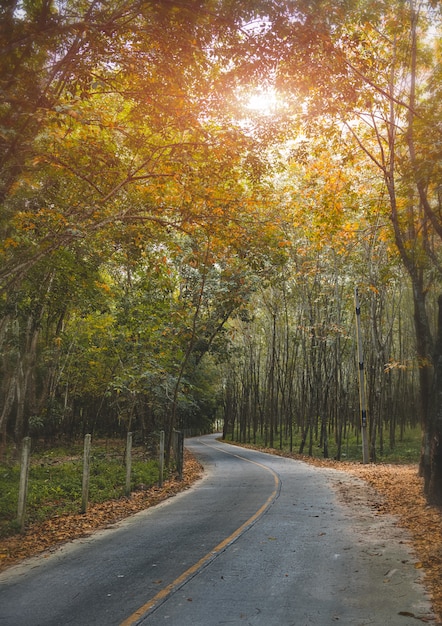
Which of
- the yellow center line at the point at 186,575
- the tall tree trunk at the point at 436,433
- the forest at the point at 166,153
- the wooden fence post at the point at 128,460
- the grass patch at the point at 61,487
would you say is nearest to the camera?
the yellow center line at the point at 186,575

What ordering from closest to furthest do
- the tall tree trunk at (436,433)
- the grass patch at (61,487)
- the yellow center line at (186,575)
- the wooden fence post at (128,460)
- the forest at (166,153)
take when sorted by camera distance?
the yellow center line at (186,575) < the forest at (166,153) < the grass patch at (61,487) < the tall tree trunk at (436,433) < the wooden fence post at (128,460)

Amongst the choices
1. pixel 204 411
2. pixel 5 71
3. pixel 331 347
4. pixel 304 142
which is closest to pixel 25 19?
pixel 5 71

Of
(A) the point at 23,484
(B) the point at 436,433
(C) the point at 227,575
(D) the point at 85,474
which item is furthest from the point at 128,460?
(B) the point at 436,433

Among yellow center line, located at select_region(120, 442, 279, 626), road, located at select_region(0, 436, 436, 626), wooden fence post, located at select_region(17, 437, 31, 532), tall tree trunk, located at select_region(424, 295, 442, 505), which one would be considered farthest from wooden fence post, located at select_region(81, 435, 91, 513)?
tall tree trunk, located at select_region(424, 295, 442, 505)

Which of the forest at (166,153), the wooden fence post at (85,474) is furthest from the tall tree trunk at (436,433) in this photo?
the wooden fence post at (85,474)

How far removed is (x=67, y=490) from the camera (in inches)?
495

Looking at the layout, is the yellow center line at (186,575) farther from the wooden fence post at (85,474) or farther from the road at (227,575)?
the wooden fence post at (85,474)

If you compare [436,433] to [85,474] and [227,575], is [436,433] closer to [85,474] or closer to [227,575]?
[227,575]

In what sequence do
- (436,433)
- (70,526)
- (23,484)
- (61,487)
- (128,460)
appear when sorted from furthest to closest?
(61,487), (128,460), (436,433), (70,526), (23,484)

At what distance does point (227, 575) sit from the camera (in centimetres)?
592

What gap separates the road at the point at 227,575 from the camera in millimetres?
4730

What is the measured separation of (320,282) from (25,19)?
74.0 feet

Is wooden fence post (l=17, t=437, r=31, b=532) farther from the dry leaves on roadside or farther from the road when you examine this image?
the road

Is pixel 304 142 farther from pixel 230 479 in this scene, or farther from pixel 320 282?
pixel 320 282
